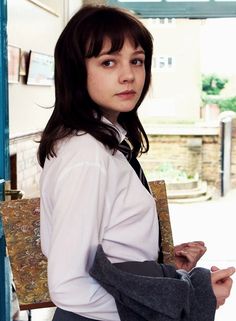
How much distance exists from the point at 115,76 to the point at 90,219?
0.93ft

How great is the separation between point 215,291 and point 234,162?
928cm

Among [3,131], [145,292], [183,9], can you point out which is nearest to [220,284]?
[145,292]

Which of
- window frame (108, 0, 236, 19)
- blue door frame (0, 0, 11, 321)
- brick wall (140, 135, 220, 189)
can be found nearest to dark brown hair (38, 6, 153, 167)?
blue door frame (0, 0, 11, 321)

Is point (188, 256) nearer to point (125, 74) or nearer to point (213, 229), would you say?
point (125, 74)

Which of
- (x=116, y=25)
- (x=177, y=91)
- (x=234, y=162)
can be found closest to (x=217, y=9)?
(x=116, y=25)

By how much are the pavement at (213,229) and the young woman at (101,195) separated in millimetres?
2933

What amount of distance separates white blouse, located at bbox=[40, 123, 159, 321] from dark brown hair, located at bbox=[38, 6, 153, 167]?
1.2 inches

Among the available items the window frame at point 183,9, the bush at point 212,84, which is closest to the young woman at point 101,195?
the window frame at point 183,9

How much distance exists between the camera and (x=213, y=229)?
274 inches

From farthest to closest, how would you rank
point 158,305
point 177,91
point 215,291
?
point 177,91 < point 215,291 < point 158,305

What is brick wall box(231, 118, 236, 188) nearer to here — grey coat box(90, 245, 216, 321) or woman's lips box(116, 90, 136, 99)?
woman's lips box(116, 90, 136, 99)

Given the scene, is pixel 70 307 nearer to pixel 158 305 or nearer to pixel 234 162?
pixel 158 305

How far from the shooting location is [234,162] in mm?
10094

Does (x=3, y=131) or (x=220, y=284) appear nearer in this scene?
(x=220, y=284)
